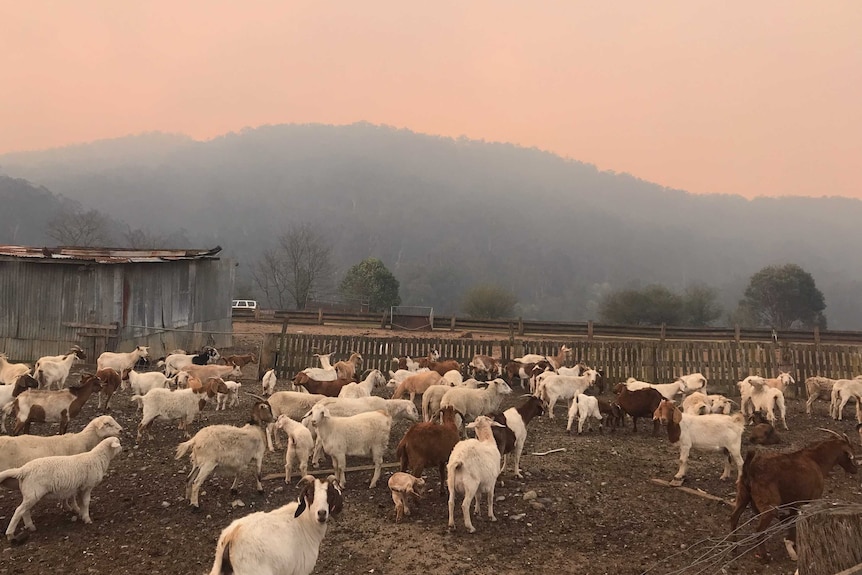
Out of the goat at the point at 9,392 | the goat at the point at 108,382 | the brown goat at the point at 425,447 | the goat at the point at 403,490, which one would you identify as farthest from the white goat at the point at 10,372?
the goat at the point at 403,490

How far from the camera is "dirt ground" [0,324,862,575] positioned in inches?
250

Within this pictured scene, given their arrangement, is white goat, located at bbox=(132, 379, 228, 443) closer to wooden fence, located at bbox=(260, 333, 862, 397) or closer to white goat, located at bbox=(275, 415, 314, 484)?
white goat, located at bbox=(275, 415, 314, 484)

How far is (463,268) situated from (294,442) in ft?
518

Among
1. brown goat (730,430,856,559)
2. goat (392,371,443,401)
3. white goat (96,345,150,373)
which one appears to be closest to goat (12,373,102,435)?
white goat (96,345,150,373)

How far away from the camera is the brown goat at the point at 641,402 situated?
486 inches

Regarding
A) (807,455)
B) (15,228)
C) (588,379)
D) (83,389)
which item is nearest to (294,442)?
(83,389)

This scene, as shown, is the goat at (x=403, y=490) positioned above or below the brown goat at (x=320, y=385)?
below

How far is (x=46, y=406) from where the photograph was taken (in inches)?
407

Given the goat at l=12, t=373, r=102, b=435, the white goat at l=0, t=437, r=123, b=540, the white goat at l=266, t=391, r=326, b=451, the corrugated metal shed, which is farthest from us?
the corrugated metal shed

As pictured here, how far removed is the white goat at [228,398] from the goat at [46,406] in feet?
10.9

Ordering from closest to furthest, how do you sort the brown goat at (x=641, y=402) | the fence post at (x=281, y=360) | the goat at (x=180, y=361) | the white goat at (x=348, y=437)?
the white goat at (x=348, y=437), the brown goat at (x=641, y=402), the goat at (x=180, y=361), the fence post at (x=281, y=360)

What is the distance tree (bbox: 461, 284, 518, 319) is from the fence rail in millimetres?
22207

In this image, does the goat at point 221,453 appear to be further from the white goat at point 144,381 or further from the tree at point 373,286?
the tree at point 373,286

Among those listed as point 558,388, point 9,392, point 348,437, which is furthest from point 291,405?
point 558,388
